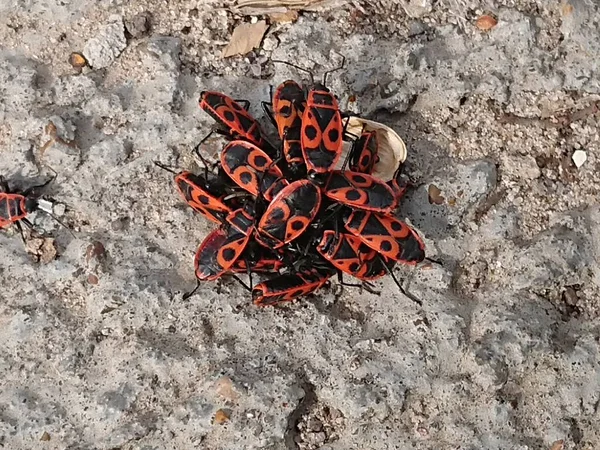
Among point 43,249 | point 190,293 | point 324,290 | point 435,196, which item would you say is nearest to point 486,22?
point 435,196

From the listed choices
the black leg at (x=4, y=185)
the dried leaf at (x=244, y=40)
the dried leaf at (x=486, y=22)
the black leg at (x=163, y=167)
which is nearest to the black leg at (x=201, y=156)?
the black leg at (x=163, y=167)

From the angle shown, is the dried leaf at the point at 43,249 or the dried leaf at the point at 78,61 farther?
the dried leaf at the point at 78,61

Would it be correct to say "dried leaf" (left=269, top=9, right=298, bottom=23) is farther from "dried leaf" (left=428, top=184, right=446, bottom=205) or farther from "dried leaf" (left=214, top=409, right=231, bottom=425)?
"dried leaf" (left=214, top=409, right=231, bottom=425)

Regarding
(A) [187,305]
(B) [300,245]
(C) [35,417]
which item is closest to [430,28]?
(B) [300,245]

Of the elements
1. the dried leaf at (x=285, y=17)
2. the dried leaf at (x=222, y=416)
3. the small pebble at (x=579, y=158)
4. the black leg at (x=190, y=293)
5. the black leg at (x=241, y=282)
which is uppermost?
the dried leaf at (x=285, y=17)

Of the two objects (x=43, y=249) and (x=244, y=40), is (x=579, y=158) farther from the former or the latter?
(x=43, y=249)

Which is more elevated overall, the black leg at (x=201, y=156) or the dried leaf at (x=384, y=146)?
the dried leaf at (x=384, y=146)

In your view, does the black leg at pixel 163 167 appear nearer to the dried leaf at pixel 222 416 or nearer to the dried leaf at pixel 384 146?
the dried leaf at pixel 384 146
